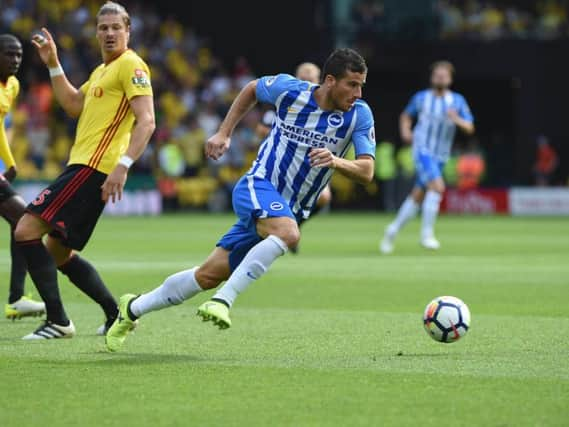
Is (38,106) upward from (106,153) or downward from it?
downward

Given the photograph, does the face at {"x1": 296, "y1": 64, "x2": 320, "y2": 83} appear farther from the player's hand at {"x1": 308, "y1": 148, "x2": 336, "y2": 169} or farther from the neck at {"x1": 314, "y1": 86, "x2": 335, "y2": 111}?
the player's hand at {"x1": 308, "y1": 148, "x2": 336, "y2": 169}

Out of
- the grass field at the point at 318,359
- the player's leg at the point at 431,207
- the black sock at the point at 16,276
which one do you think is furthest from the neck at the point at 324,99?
the player's leg at the point at 431,207

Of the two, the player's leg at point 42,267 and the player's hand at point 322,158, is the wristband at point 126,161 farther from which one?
the player's hand at point 322,158

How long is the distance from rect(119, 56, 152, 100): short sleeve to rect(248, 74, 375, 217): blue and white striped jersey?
0.83 metres

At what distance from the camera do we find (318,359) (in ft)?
24.3

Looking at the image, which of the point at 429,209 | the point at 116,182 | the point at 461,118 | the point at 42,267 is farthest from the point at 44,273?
the point at 461,118

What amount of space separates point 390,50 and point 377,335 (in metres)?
26.3

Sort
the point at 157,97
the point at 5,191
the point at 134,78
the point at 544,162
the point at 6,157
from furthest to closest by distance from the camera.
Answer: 1. the point at 544,162
2. the point at 157,97
3. the point at 6,157
4. the point at 5,191
5. the point at 134,78

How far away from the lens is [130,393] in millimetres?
6164

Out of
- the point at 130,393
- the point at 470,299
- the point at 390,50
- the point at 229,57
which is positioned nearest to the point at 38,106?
the point at 229,57

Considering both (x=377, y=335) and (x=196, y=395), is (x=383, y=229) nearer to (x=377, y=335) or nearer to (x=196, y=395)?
(x=377, y=335)

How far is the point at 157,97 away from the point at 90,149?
85.4 ft

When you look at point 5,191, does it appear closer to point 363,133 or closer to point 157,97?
point 363,133

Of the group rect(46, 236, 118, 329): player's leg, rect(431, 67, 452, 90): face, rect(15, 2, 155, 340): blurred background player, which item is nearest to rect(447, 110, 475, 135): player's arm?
rect(431, 67, 452, 90): face
